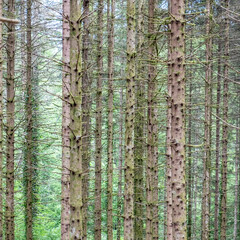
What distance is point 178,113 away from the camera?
206 inches

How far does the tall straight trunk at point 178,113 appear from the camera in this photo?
5.20 m

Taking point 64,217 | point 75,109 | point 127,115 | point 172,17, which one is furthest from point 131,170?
point 172,17

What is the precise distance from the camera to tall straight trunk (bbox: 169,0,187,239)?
5195 millimetres

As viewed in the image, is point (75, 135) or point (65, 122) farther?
point (65, 122)

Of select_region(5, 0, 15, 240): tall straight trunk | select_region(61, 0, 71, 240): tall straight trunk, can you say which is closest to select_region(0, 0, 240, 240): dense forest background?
select_region(5, 0, 15, 240): tall straight trunk

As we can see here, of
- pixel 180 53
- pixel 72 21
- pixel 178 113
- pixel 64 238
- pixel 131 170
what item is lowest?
pixel 64 238

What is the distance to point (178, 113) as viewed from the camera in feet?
17.1

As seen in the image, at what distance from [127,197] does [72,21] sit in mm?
4384

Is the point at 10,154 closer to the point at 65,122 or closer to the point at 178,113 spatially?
the point at 65,122

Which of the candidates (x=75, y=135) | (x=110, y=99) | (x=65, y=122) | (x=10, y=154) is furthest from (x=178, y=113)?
(x=110, y=99)

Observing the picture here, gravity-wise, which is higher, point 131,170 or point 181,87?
point 181,87

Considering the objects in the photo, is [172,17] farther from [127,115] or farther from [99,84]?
[99,84]

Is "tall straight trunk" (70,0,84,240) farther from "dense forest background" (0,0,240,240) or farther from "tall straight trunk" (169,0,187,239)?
"tall straight trunk" (169,0,187,239)

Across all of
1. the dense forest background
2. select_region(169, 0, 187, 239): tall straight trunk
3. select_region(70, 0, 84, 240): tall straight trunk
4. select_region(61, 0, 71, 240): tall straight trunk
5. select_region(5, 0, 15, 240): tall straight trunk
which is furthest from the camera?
select_region(5, 0, 15, 240): tall straight trunk
